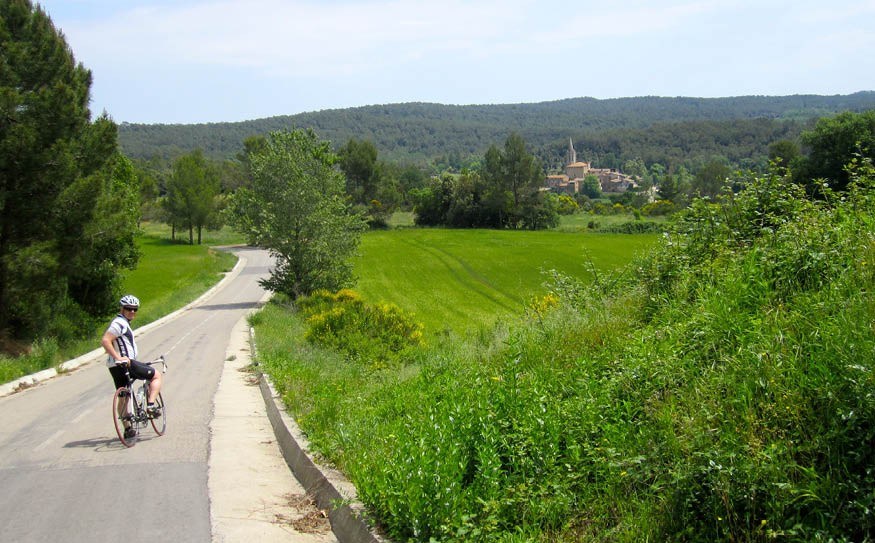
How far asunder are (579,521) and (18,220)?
89.3 ft

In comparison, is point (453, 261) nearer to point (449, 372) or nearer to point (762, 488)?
point (449, 372)

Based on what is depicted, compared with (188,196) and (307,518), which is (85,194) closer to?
(307,518)

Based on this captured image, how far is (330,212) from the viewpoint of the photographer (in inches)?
1610

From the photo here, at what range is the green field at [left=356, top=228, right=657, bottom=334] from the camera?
2029 inches

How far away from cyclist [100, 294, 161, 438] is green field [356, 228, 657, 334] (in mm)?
28593

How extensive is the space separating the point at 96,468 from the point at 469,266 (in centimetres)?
6369

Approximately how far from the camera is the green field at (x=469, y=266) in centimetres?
5153

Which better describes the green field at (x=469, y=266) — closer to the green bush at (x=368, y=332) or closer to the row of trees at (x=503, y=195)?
the row of trees at (x=503, y=195)

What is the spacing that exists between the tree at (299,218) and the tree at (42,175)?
10118mm

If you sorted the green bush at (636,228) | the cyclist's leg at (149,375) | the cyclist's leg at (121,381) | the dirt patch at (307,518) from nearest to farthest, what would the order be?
the dirt patch at (307,518) → the cyclist's leg at (121,381) → the cyclist's leg at (149,375) → the green bush at (636,228)

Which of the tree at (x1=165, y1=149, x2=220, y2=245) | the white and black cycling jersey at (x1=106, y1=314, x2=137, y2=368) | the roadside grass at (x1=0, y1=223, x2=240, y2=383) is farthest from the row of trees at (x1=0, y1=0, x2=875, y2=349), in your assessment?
the tree at (x1=165, y1=149, x2=220, y2=245)

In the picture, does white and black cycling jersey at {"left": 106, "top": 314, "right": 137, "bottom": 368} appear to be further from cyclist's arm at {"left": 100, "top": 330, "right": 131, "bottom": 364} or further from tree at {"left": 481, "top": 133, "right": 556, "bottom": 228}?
tree at {"left": 481, "top": 133, "right": 556, "bottom": 228}

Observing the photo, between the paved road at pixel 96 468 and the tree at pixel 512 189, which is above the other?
the tree at pixel 512 189

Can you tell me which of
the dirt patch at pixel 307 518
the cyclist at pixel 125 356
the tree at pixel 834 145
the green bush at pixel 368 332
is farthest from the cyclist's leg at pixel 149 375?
the tree at pixel 834 145
